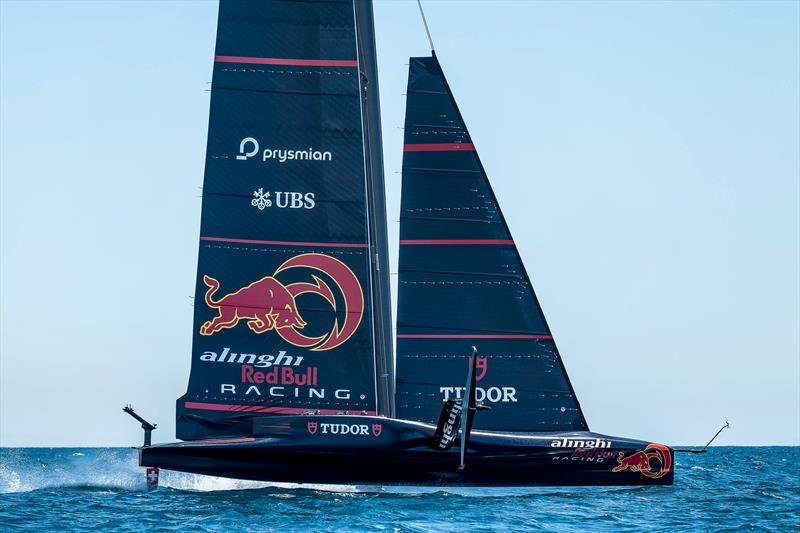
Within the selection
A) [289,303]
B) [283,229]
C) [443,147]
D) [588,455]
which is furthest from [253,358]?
[588,455]

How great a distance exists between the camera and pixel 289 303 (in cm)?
2519

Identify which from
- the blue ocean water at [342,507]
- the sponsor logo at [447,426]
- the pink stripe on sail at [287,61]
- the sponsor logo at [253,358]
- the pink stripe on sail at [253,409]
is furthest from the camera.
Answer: the pink stripe on sail at [287,61]

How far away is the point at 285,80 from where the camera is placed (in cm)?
2566

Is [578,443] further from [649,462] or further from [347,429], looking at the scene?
[347,429]

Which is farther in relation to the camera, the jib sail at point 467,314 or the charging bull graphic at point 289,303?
the charging bull graphic at point 289,303

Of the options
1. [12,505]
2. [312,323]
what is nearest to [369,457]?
[312,323]

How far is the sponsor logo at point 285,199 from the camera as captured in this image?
25281 mm

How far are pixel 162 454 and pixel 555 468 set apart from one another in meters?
7.25

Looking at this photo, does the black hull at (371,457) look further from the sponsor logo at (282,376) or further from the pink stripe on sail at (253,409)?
the sponsor logo at (282,376)

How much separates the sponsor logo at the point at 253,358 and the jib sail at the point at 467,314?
2115mm

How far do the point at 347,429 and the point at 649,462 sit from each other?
19.0ft

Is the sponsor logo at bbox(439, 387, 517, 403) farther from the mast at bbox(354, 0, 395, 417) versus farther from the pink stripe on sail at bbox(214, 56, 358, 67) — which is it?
the pink stripe on sail at bbox(214, 56, 358, 67)

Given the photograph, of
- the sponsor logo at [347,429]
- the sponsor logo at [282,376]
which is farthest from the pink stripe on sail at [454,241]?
the sponsor logo at [347,429]

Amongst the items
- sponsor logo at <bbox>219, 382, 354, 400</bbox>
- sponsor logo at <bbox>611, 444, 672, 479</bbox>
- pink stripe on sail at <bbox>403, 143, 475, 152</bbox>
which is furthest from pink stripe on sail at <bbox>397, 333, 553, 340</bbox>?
pink stripe on sail at <bbox>403, 143, 475, 152</bbox>
